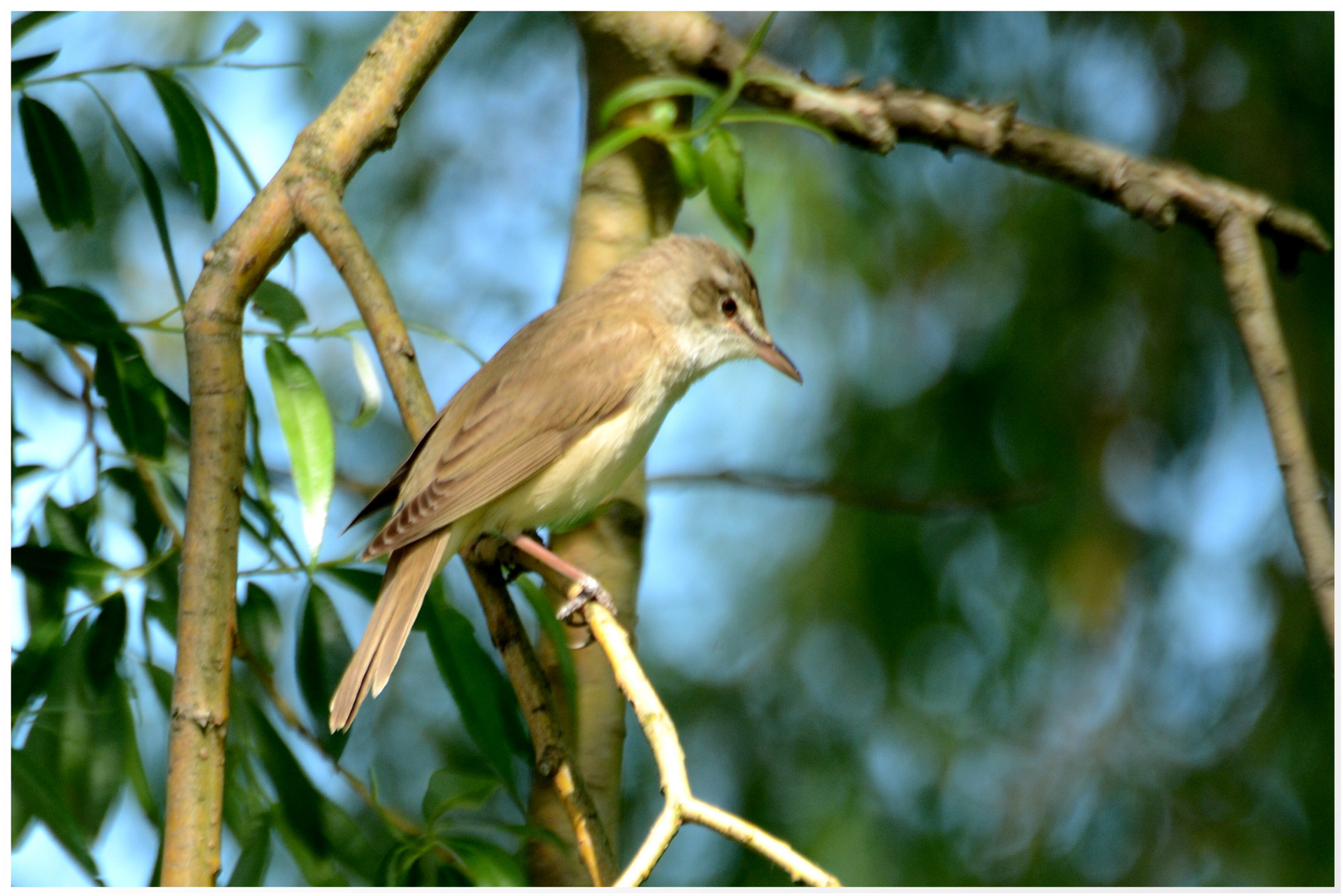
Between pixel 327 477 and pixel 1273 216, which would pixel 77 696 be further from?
pixel 1273 216

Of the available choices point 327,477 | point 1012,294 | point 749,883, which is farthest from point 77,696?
point 1012,294

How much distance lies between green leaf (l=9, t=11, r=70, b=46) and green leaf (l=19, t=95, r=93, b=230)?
0.15 metres

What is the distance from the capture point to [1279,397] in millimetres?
2486

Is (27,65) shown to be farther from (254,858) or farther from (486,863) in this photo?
(486,863)

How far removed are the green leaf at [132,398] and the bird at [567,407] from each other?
0.49 m

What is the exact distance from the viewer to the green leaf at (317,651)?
8.33 ft

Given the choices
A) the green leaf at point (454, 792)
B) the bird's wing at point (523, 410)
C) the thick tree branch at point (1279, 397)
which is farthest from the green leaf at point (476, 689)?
Result: the thick tree branch at point (1279, 397)

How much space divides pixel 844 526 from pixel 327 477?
2.11 m

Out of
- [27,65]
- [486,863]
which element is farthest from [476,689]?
[27,65]

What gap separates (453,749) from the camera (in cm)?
391

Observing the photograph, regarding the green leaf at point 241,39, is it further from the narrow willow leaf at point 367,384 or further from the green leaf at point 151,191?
the narrow willow leaf at point 367,384

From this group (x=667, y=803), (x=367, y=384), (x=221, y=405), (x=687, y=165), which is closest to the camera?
(x=667, y=803)

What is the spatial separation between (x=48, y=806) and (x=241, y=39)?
5.17ft

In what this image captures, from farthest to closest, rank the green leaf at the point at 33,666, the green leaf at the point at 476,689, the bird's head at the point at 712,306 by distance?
the bird's head at the point at 712,306 → the green leaf at the point at 476,689 → the green leaf at the point at 33,666
